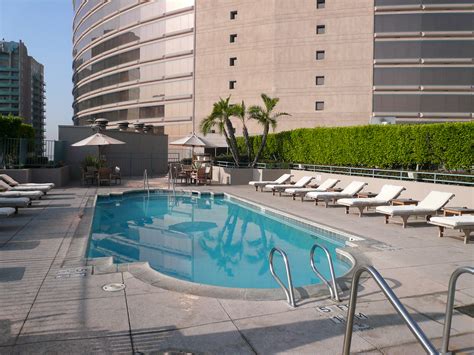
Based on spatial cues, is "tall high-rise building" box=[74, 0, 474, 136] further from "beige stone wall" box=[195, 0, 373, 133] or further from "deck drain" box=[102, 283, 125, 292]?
"deck drain" box=[102, 283, 125, 292]

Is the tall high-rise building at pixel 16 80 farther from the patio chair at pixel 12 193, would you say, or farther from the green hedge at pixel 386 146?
the patio chair at pixel 12 193

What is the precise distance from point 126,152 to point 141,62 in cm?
2453

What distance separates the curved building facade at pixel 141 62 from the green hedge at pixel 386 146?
21.5m

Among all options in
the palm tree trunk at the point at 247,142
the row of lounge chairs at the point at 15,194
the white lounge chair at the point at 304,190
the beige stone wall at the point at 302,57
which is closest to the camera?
the row of lounge chairs at the point at 15,194

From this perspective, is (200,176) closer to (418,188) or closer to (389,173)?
(389,173)

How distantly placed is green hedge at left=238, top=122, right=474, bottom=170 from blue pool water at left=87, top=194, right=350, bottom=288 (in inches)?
301

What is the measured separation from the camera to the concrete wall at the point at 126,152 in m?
25.2

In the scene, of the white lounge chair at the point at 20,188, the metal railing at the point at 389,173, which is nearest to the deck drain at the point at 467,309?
the metal railing at the point at 389,173

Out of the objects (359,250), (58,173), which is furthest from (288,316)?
(58,173)

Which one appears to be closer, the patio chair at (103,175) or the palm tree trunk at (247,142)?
the patio chair at (103,175)

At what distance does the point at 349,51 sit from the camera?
38969mm

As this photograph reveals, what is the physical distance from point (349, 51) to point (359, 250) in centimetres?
3391

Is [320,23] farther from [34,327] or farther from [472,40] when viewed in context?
[34,327]

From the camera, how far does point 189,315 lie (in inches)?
201
